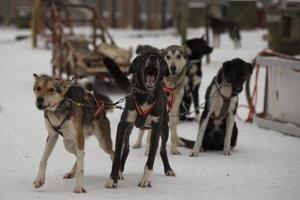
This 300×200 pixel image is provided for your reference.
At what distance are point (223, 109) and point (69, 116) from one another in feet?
7.13

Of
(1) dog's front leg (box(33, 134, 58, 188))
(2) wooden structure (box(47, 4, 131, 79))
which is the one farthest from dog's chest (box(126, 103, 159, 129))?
(2) wooden structure (box(47, 4, 131, 79))

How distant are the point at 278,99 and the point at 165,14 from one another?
53.3ft

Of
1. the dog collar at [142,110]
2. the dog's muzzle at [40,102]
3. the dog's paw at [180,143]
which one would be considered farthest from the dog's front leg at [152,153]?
the dog's paw at [180,143]

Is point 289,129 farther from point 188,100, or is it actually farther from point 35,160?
point 35,160

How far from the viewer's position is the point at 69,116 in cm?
475

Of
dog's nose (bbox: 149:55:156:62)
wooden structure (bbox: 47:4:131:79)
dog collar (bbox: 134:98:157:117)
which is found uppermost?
dog's nose (bbox: 149:55:156:62)

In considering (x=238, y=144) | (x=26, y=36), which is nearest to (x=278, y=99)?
(x=238, y=144)

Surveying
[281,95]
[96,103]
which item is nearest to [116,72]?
[96,103]

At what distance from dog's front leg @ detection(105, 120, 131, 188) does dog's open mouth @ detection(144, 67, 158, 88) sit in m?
0.38

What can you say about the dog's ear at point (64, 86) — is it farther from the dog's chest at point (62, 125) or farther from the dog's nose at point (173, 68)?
the dog's nose at point (173, 68)

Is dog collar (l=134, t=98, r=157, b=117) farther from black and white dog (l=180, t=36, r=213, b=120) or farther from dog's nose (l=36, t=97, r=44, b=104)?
black and white dog (l=180, t=36, r=213, b=120)

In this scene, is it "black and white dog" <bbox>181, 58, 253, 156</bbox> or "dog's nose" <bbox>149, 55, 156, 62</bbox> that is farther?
"black and white dog" <bbox>181, 58, 253, 156</bbox>

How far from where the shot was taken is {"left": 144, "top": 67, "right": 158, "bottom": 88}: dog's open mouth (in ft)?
15.9

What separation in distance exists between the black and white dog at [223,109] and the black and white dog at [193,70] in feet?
4.89
